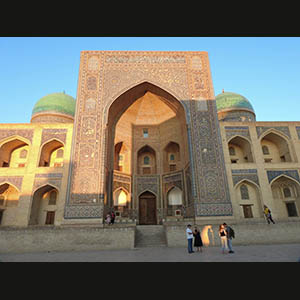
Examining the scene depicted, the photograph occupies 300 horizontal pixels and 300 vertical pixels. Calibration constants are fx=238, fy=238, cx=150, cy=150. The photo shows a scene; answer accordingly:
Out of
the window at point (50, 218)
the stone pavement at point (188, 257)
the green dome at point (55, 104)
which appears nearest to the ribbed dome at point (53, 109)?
the green dome at point (55, 104)

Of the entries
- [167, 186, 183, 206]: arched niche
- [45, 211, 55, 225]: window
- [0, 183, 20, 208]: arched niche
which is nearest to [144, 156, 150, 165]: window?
[167, 186, 183, 206]: arched niche

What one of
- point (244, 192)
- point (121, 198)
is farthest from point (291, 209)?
point (121, 198)

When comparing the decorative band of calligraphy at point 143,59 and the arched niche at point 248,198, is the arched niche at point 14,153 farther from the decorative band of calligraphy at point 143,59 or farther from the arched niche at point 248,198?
the arched niche at point 248,198

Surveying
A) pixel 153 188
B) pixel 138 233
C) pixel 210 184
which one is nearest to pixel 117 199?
pixel 153 188

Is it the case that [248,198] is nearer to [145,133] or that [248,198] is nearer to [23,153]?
[145,133]

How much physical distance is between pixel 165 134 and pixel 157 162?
6.27ft

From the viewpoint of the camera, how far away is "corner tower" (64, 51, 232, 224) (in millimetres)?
10992

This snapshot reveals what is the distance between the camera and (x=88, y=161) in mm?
11344

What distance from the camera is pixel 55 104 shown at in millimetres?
19281

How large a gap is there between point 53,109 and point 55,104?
54cm

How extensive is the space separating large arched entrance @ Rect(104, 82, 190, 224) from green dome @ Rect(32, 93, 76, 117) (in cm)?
671

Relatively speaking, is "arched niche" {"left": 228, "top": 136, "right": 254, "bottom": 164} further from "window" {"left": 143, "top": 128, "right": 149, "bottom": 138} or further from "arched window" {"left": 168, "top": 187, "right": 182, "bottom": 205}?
"window" {"left": 143, "top": 128, "right": 149, "bottom": 138}

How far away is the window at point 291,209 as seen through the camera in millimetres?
12920

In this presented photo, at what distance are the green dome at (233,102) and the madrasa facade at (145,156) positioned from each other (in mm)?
5631
